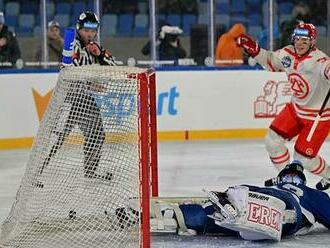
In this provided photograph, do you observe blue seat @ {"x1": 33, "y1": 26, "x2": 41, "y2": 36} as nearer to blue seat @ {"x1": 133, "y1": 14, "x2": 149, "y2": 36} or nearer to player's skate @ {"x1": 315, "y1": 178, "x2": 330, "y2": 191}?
blue seat @ {"x1": 133, "y1": 14, "x2": 149, "y2": 36}

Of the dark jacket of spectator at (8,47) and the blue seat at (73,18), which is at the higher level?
the blue seat at (73,18)

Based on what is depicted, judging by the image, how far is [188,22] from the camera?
10.1m

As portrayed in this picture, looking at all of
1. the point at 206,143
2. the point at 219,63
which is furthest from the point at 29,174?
the point at 219,63

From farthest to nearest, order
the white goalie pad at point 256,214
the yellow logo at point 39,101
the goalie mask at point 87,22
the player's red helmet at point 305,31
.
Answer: the yellow logo at point 39,101, the player's red helmet at point 305,31, the goalie mask at point 87,22, the white goalie pad at point 256,214

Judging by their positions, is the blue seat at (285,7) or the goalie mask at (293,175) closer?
the goalie mask at (293,175)

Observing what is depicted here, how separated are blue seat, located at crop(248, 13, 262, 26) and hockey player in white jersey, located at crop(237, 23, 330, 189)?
4067 millimetres

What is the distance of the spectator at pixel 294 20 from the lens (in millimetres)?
10078

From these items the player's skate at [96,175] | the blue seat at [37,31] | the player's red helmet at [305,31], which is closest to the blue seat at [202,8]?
the blue seat at [37,31]

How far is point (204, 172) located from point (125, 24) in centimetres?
318

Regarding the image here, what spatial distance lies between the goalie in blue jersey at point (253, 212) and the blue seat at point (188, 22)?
5330 millimetres

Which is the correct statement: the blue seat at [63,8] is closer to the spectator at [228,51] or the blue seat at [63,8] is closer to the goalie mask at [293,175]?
the spectator at [228,51]

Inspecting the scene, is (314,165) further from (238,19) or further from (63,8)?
(63,8)

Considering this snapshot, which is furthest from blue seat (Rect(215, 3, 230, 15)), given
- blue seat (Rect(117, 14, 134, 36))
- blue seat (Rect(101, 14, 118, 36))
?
blue seat (Rect(101, 14, 118, 36))

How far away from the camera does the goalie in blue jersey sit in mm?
4422
